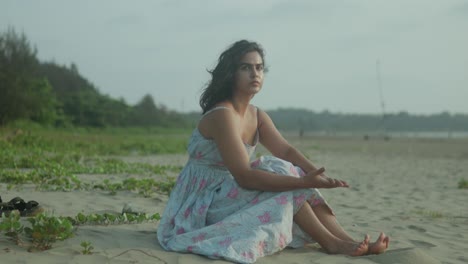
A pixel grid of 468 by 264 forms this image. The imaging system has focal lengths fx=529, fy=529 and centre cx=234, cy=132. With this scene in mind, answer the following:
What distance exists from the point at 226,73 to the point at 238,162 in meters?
0.63

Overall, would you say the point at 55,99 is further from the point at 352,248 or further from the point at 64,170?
the point at 352,248

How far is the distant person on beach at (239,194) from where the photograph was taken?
3.15 m

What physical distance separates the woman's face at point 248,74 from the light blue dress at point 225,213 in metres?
0.43

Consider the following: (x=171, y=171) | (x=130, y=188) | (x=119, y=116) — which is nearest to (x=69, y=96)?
(x=119, y=116)

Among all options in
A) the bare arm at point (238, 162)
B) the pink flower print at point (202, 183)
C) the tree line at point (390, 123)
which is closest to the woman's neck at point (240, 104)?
the bare arm at point (238, 162)

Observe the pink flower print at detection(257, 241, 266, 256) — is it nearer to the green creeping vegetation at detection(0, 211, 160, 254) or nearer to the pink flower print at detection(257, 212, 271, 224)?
the pink flower print at detection(257, 212, 271, 224)

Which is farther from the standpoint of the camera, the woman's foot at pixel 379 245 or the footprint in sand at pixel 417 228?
the footprint in sand at pixel 417 228

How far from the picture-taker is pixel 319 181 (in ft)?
10.3

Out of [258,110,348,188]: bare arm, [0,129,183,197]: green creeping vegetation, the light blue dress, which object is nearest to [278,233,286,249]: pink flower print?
the light blue dress

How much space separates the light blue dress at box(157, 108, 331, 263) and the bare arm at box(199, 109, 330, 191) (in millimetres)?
71

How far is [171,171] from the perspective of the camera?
933cm

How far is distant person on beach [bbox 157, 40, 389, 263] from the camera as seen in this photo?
315 cm

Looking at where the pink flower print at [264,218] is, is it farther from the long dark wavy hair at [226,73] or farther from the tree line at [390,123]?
the tree line at [390,123]

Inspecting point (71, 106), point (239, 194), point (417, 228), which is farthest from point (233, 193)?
point (71, 106)
